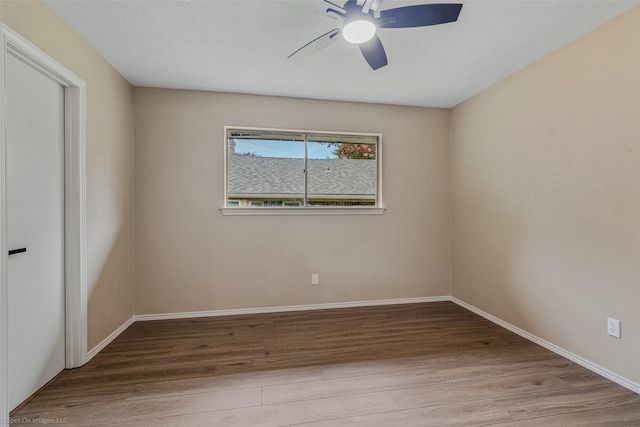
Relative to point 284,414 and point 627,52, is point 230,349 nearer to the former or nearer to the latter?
point 284,414

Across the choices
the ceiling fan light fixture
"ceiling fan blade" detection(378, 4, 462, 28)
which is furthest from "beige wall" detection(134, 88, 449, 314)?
"ceiling fan blade" detection(378, 4, 462, 28)

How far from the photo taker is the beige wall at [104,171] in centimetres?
185

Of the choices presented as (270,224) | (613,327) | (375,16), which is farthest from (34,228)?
(613,327)

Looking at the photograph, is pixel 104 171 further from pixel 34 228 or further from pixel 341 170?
pixel 341 170

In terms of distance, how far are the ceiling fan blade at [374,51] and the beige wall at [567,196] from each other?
61.6 inches

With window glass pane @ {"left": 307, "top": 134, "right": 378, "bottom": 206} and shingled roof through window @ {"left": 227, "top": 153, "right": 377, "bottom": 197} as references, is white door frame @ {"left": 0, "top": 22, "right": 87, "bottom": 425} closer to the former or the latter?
shingled roof through window @ {"left": 227, "top": 153, "right": 377, "bottom": 197}

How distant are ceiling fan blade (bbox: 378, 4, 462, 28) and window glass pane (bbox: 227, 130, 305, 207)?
182 cm

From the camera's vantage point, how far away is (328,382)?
184 cm

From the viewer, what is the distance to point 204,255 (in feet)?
9.67

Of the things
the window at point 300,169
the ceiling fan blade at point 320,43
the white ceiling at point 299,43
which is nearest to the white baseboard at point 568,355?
the window at point 300,169

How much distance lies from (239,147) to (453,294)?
3279 millimetres

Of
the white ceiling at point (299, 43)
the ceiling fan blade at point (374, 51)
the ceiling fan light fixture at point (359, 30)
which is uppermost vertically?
the white ceiling at point (299, 43)

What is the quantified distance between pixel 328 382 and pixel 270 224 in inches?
68.8

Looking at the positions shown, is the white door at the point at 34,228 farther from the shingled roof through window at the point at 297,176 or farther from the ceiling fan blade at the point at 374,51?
the ceiling fan blade at the point at 374,51
